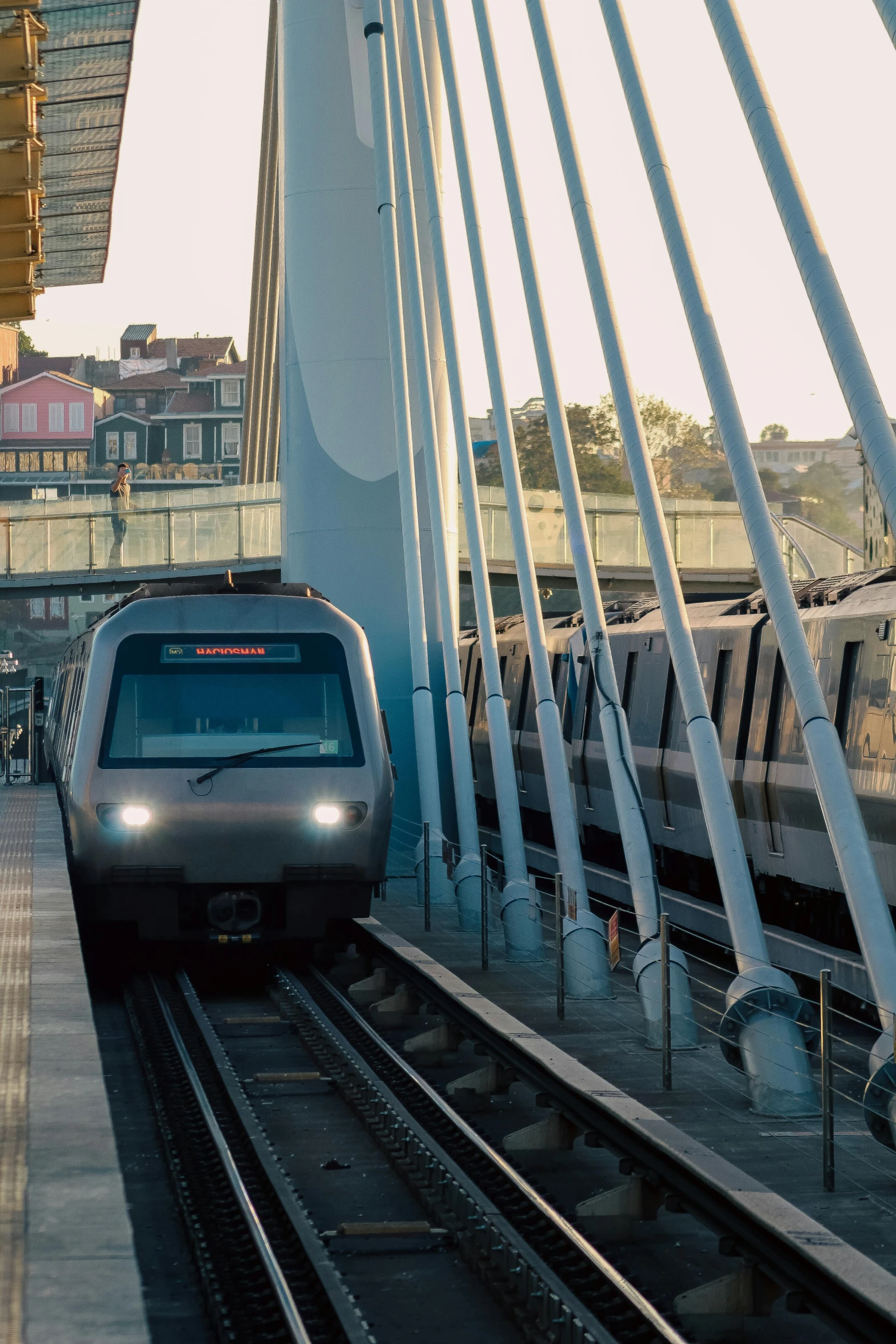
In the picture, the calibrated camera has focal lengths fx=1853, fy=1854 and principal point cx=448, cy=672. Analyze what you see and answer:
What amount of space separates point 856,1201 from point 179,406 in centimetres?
11971

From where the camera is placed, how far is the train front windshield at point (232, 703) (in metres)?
14.3

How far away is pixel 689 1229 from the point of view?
841cm

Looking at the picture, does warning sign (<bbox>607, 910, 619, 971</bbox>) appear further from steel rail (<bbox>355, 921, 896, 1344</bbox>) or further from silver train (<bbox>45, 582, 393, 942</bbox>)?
silver train (<bbox>45, 582, 393, 942</bbox>)

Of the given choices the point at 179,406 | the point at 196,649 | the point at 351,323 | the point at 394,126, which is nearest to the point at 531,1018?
the point at 196,649

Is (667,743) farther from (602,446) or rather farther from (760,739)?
(602,446)

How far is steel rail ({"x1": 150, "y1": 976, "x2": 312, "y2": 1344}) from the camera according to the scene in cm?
695

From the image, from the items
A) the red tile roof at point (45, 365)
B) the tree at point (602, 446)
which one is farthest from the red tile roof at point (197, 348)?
the tree at point (602, 446)

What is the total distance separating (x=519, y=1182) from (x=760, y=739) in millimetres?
7185

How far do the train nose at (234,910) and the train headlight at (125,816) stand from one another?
0.87m

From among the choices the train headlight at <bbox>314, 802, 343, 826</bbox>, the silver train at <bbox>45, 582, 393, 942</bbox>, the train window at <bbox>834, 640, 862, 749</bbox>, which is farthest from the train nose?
the train window at <bbox>834, 640, 862, 749</bbox>

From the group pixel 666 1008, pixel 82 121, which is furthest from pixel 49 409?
pixel 666 1008

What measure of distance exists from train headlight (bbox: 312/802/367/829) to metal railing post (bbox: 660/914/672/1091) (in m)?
3.73

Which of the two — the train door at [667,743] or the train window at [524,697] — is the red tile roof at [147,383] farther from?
the train door at [667,743]

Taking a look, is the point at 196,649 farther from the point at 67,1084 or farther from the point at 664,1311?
the point at 664,1311
